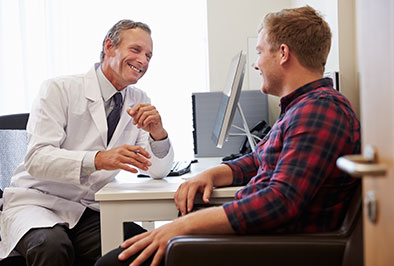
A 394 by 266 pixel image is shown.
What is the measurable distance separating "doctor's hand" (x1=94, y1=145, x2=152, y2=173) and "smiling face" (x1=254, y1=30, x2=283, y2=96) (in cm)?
48

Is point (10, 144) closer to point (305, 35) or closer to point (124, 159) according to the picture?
point (124, 159)

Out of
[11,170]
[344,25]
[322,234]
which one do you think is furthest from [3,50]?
[322,234]

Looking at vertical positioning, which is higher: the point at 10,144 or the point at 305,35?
the point at 305,35

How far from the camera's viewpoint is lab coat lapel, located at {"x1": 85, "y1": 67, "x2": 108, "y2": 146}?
6.02 ft

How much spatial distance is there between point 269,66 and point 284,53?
0.06 metres

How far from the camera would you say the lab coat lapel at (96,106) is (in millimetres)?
1834

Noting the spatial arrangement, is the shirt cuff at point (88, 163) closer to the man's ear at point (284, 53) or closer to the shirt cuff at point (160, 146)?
the shirt cuff at point (160, 146)

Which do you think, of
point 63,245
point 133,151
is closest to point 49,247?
point 63,245

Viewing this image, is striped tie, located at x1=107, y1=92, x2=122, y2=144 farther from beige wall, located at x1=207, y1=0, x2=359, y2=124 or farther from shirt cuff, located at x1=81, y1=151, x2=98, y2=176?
beige wall, located at x1=207, y1=0, x2=359, y2=124

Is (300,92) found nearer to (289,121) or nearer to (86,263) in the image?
(289,121)

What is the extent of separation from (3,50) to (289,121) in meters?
2.84

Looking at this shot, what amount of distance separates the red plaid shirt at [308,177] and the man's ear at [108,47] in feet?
3.34

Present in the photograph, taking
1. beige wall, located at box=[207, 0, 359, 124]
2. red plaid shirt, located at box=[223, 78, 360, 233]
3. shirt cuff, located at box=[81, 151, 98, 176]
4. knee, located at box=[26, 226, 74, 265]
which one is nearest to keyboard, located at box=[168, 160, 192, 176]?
shirt cuff, located at box=[81, 151, 98, 176]

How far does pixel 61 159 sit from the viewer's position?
1.64m
